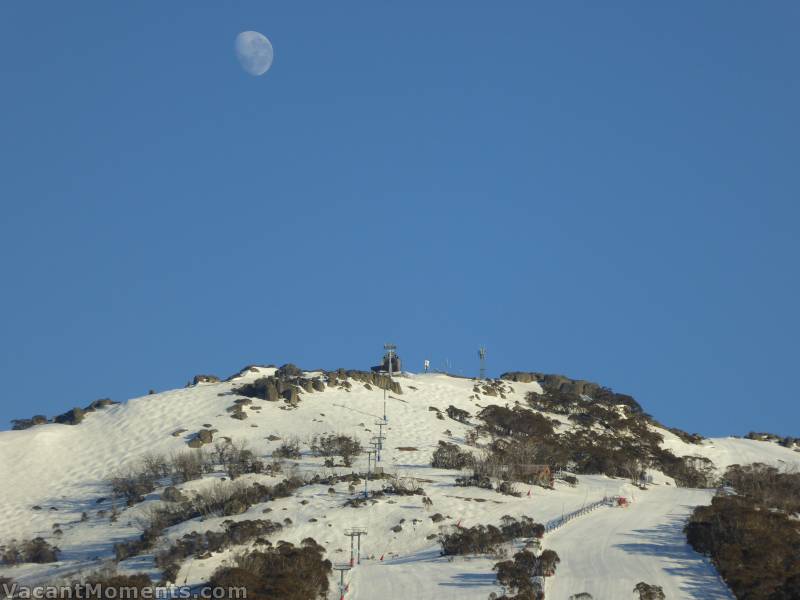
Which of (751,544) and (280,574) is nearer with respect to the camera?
(280,574)

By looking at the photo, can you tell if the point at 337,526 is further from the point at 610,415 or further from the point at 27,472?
the point at 610,415

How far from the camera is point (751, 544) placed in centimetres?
4597

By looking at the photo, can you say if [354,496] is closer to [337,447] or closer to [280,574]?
[337,447]

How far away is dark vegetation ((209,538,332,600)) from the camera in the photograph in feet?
127

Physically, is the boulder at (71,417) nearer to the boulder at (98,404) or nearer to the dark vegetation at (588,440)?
the boulder at (98,404)

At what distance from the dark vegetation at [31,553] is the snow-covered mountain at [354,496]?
67 centimetres

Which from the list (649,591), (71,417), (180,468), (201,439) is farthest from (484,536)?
(71,417)

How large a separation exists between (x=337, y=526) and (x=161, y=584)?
14.3 metres

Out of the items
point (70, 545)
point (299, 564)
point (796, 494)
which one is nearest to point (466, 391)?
point (796, 494)

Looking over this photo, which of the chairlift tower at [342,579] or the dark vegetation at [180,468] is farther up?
the dark vegetation at [180,468]

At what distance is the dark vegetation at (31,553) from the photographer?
54.6m

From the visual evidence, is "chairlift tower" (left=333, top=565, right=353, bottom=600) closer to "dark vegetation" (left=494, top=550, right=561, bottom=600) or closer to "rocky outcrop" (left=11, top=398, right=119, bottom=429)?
"dark vegetation" (left=494, top=550, right=561, bottom=600)

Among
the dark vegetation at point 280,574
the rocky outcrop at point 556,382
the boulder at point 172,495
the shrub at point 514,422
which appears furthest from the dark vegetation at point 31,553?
the rocky outcrop at point 556,382

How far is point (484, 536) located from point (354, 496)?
1344cm
